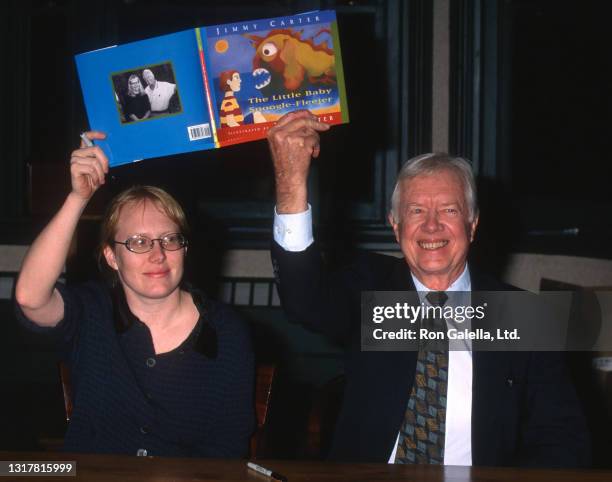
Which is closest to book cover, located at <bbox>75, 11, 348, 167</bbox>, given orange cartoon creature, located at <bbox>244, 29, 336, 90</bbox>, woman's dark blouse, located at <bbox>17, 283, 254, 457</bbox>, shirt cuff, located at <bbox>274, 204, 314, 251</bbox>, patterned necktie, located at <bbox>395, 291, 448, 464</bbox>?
orange cartoon creature, located at <bbox>244, 29, 336, 90</bbox>

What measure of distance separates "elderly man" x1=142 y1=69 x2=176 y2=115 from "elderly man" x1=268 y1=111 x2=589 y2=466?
0.84 feet

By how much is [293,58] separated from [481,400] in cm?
91

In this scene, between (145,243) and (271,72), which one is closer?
(271,72)

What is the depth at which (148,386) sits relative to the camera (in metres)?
1.96

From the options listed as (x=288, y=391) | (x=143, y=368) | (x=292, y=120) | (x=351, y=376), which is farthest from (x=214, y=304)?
(x=288, y=391)

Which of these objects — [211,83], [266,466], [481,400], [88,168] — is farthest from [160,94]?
[481,400]

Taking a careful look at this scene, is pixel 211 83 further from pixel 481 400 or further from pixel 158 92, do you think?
pixel 481 400

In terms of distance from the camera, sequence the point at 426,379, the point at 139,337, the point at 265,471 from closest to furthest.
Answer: the point at 265,471 < the point at 426,379 < the point at 139,337

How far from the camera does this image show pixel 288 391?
3363 millimetres

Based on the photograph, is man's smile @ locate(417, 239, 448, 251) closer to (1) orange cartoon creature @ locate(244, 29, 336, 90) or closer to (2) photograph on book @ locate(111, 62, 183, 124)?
(1) orange cartoon creature @ locate(244, 29, 336, 90)

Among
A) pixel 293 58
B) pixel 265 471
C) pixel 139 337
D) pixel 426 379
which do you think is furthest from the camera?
pixel 139 337

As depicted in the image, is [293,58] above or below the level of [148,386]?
above

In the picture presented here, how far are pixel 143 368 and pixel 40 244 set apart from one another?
399 mm

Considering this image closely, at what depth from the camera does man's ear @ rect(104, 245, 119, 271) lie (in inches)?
82.3
